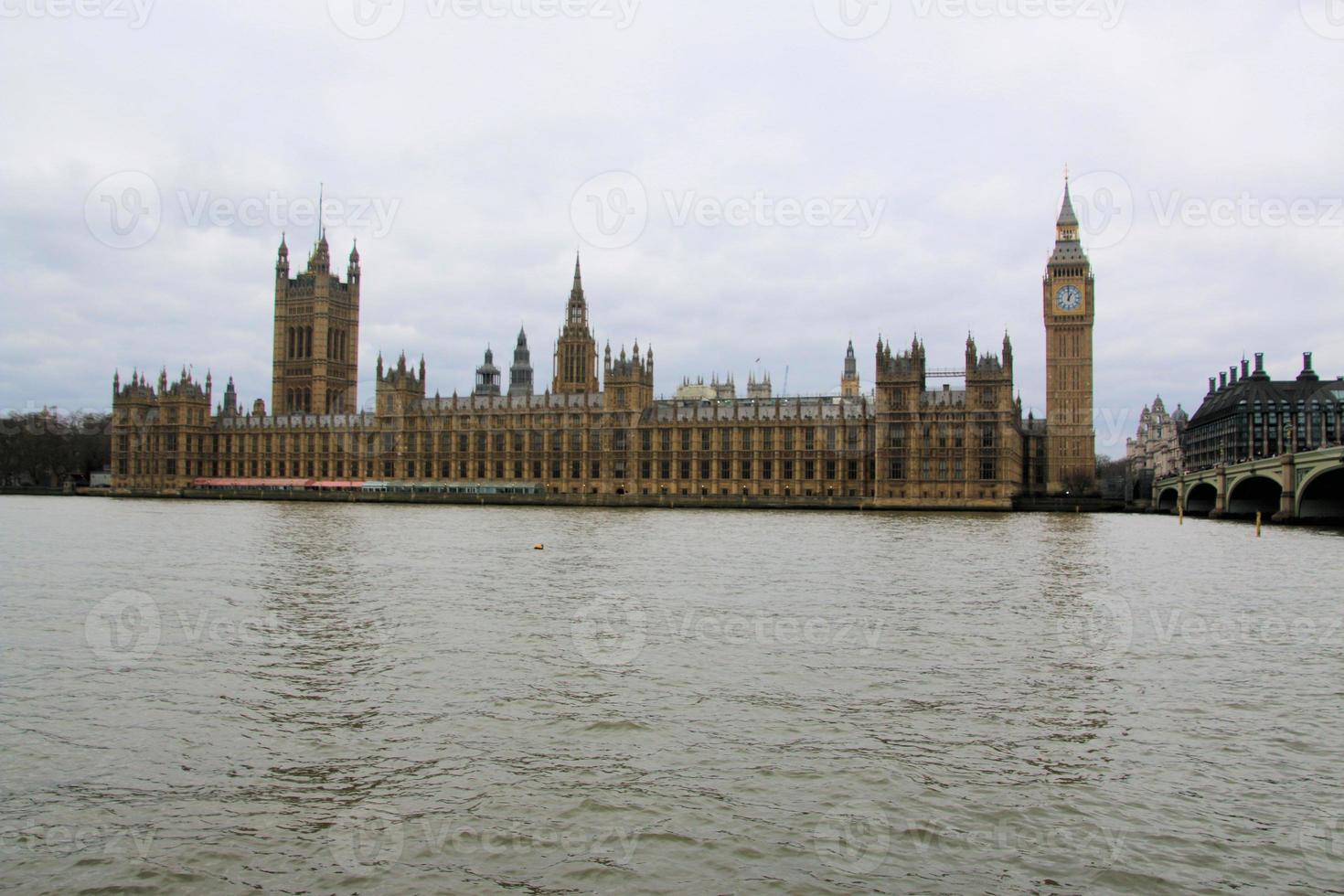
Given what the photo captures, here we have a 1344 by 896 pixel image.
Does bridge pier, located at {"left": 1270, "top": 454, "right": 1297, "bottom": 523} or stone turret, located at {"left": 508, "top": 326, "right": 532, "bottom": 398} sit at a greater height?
stone turret, located at {"left": 508, "top": 326, "right": 532, "bottom": 398}

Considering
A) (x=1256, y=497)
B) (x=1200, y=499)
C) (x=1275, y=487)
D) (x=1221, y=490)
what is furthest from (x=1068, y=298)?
(x=1221, y=490)

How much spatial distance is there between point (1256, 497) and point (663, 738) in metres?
92.4

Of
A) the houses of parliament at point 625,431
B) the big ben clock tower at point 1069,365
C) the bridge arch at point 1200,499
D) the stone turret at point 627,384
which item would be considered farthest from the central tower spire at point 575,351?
the bridge arch at point 1200,499

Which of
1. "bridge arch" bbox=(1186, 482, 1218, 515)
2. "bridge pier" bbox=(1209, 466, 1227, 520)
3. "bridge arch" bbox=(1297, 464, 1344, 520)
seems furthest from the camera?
"bridge arch" bbox=(1186, 482, 1218, 515)

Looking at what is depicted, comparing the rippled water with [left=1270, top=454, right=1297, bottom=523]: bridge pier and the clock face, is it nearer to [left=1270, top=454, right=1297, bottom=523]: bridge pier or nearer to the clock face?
[left=1270, top=454, right=1297, bottom=523]: bridge pier

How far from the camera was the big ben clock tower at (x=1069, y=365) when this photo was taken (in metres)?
130

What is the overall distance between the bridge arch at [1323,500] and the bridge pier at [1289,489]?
57 cm

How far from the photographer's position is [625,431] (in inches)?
4781

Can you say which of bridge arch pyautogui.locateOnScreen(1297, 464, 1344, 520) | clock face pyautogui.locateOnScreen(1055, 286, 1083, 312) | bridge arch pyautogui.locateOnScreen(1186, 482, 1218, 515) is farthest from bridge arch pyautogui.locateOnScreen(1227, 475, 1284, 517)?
clock face pyautogui.locateOnScreen(1055, 286, 1083, 312)

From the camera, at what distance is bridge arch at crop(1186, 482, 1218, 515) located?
10269 centimetres

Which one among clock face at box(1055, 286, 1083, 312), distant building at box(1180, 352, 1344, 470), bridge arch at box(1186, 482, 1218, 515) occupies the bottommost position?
bridge arch at box(1186, 482, 1218, 515)

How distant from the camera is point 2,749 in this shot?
1351 centimetres

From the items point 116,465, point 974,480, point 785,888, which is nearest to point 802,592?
point 785,888

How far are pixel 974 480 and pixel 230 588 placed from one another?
86925mm
